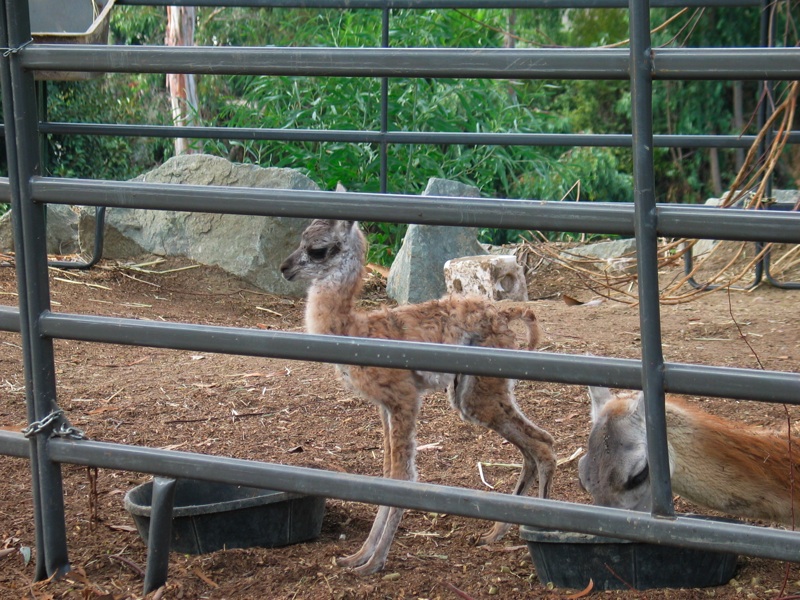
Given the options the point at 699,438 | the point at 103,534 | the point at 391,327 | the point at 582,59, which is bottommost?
the point at 103,534

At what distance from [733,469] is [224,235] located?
20.3ft

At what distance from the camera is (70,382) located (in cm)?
544

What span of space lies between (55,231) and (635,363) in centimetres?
821

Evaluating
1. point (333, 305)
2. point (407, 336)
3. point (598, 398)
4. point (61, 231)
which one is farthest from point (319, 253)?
point (61, 231)

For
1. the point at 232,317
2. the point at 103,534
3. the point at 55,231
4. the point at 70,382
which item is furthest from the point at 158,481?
the point at 55,231

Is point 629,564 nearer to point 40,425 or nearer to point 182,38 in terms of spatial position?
point 40,425

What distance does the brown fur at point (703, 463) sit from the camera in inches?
128

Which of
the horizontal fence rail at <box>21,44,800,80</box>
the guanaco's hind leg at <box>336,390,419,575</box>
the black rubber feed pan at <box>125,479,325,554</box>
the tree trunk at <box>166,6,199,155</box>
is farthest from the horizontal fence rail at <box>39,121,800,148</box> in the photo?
the tree trunk at <box>166,6,199,155</box>

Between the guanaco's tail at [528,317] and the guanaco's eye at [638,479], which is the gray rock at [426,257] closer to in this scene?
the guanaco's tail at [528,317]

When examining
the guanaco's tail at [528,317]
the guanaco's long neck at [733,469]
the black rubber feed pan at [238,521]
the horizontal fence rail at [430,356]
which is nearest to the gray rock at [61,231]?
the guanaco's tail at [528,317]

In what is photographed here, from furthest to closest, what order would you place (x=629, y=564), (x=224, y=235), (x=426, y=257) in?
1. (x=224, y=235)
2. (x=426, y=257)
3. (x=629, y=564)

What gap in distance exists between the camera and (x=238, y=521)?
10.7 ft

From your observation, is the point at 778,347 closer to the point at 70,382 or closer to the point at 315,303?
the point at 315,303

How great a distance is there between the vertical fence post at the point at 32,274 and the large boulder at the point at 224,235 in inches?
228
